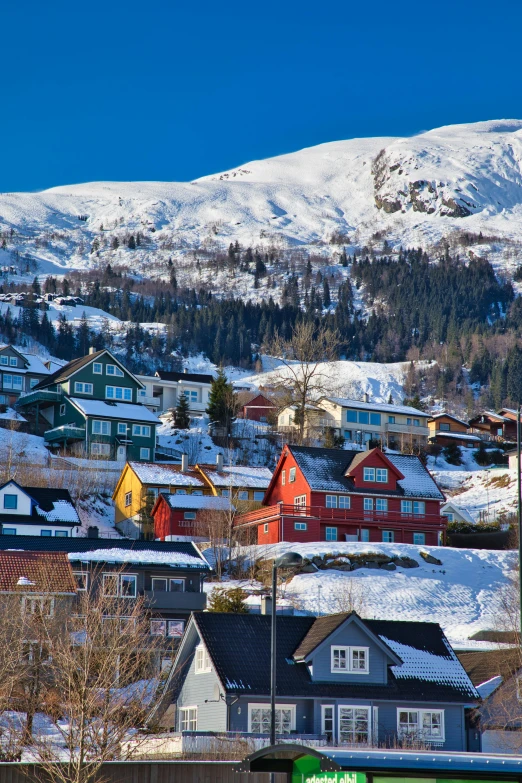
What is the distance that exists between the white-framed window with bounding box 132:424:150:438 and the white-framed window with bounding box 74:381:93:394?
304 inches

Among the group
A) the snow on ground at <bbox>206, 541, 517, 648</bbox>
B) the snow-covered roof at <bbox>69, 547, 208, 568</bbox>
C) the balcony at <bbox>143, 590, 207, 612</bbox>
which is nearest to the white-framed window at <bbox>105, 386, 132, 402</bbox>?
the snow on ground at <bbox>206, 541, 517, 648</bbox>

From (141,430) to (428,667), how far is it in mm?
64390

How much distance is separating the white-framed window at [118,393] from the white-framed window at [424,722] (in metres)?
73.0

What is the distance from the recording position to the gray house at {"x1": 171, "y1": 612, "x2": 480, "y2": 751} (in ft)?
138

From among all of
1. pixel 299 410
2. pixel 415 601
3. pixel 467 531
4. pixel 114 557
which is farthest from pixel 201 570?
pixel 299 410

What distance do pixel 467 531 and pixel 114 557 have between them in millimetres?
34900

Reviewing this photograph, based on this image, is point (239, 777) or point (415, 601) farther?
point (415, 601)

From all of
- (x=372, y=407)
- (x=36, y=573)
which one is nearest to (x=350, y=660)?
(x=36, y=573)

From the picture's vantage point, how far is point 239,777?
29.0 meters

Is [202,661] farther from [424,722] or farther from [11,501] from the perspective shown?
[11,501]

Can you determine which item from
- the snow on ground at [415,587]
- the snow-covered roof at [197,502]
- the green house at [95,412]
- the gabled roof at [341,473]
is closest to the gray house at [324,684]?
the snow on ground at [415,587]

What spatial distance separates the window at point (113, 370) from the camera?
374 feet

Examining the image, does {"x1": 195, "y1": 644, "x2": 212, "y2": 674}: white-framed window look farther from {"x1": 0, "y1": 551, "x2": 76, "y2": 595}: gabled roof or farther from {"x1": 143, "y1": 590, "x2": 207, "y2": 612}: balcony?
{"x1": 143, "y1": 590, "x2": 207, "y2": 612}: balcony

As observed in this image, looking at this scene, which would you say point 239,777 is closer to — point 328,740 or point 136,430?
point 328,740
